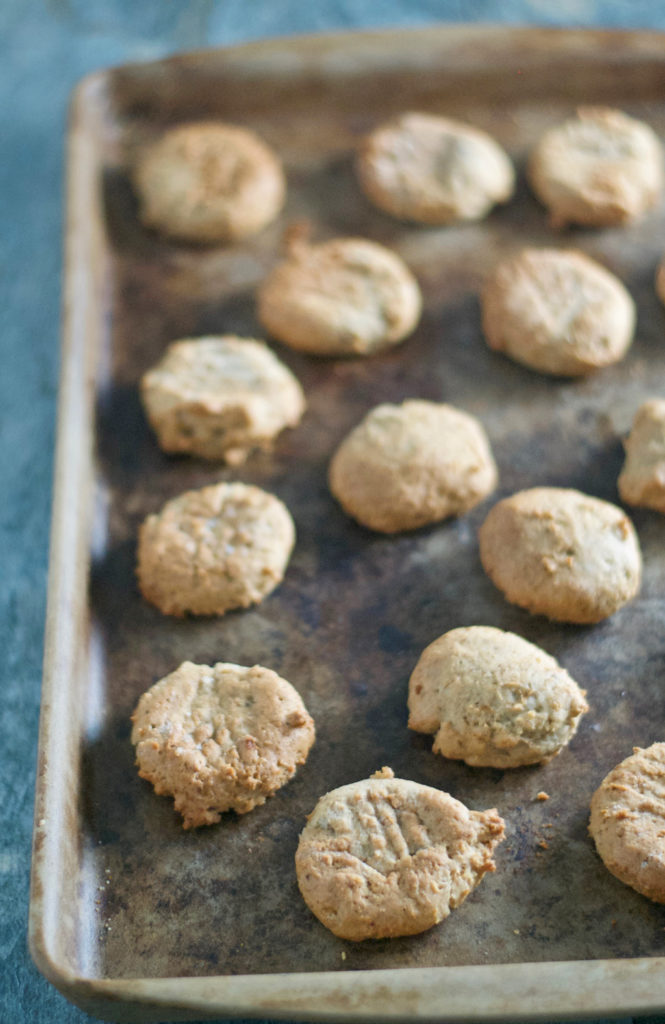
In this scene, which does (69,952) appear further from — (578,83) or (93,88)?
(578,83)

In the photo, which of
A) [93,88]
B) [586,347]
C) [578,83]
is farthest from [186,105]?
[586,347]

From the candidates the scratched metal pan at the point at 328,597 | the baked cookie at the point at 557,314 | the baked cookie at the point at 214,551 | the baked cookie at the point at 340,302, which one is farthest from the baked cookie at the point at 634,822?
the baked cookie at the point at 340,302

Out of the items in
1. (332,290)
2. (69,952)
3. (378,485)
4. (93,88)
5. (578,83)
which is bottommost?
(69,952)

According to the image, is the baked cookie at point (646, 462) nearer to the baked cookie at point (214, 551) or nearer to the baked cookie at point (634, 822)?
the baked cookie at point (634, 822)

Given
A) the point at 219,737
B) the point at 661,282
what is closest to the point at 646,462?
the point at 661,282

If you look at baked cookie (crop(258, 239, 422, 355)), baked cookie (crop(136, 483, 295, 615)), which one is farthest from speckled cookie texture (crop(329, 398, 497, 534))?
baked cookie (crop(258, 239, 422, 355))

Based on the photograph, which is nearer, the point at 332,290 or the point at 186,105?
the point at 332,290

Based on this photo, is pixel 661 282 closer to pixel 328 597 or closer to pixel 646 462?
pixel 646 462
